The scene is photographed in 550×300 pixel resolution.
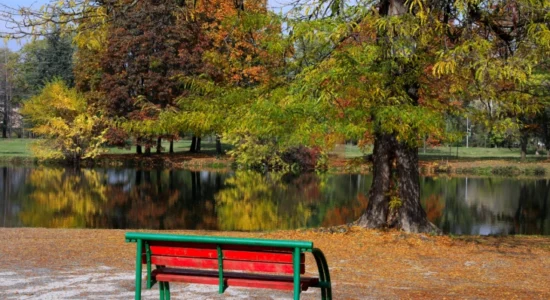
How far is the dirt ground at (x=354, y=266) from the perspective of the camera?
716 cm

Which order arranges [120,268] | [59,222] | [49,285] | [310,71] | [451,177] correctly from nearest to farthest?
[49,285] < [120,268] < [310,71] < [59,222] < [451,177]

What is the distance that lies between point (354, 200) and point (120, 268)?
56.8ft

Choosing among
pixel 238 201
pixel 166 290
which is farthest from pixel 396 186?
pixel 238 201

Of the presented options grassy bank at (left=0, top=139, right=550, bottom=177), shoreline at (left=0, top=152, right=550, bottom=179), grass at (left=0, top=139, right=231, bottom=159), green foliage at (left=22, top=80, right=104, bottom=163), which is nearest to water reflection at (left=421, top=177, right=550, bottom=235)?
shoreline at (left=0, top=152, right=550, bottom=179)

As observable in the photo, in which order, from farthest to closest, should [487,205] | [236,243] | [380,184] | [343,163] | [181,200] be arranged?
[343,163], [181,200], [487,205], [380,184], [236,243]

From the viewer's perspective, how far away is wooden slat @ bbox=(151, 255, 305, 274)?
5082 mm

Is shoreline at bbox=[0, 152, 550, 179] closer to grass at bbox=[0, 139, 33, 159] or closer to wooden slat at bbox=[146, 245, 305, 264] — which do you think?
grass at bbox=[0, 139, 33, 159]

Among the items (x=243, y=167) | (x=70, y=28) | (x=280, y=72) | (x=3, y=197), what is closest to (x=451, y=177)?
(x=243, y=167)

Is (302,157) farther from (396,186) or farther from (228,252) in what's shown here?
(228,252)

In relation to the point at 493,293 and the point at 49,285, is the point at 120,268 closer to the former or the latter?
the point at 49,285

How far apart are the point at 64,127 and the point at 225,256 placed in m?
37.3

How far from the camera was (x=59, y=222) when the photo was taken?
18.8m

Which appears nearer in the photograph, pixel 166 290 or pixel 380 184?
pixel 166 290

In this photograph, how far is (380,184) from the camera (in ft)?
42.7
